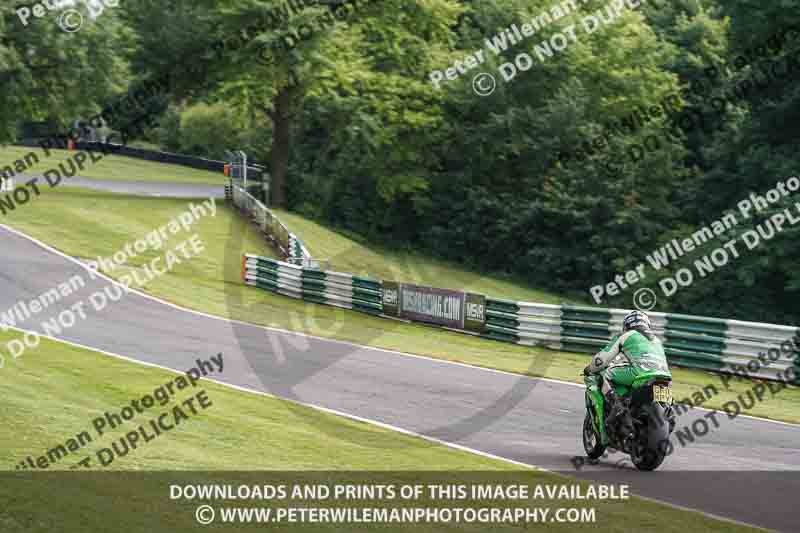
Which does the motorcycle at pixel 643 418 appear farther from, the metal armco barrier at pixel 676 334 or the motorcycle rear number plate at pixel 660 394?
the metal armco barrier at pixel 676 334

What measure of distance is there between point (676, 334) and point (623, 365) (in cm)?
1000

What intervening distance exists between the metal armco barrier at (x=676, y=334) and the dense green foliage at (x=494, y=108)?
17.9 m

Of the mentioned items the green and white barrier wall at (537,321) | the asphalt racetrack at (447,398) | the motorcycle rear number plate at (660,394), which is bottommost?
the asphalt racetrack at (447,398)

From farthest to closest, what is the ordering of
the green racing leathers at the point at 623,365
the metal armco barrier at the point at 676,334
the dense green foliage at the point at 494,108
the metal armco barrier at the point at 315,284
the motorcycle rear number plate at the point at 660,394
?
the dense green foliage at the point at 494,108 < the metal armco barrier at the point at 315,284 < the metal armco barrier at the point at 676,334 < the green racing leathers at the point at 623,365 < the motorcycle rear number plate at the point at 660,394

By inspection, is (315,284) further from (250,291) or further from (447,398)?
(447,398)

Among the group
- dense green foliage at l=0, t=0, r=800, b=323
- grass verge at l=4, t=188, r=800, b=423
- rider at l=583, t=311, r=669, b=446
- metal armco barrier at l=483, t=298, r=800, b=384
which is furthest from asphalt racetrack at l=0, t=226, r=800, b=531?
dense green foliage at l=0, t=0, r=800, b=323

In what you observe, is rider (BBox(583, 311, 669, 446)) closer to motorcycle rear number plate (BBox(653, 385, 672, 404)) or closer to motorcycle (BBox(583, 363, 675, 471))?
motorcycle (BBox(583, 363, 675, 471))

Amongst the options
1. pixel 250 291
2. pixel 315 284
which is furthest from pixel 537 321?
pixel 250 291

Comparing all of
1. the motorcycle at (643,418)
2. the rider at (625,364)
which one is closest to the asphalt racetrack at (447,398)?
the motorcycle at (643,418)

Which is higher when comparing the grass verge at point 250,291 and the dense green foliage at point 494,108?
the dense green foliage at point 494,108

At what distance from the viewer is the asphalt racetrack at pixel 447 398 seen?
11828 millimetres

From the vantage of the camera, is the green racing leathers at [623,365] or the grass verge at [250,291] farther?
the grass verge at [250,291]

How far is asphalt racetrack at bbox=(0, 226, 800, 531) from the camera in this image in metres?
11.8

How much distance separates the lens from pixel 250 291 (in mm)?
30891
